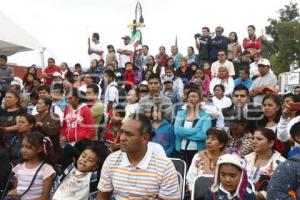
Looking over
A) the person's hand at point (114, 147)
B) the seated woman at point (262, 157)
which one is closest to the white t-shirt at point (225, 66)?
the person's hand at point (114, 147)

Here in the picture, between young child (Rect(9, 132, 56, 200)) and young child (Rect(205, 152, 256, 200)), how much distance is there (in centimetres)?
211

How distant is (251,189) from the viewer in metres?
3.80

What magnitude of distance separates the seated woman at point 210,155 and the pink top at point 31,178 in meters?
1.54

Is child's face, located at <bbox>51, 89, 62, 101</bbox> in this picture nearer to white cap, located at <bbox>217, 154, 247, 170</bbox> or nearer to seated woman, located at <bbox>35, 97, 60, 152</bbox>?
seated woman, located at <bbox>35, 97, 60, 152</bbox>

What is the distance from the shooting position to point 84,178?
4.61m

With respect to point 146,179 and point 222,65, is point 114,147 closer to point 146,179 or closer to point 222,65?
point 146,179

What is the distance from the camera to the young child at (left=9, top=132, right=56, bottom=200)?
16.6ft

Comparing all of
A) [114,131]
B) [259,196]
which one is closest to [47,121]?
[114,131]

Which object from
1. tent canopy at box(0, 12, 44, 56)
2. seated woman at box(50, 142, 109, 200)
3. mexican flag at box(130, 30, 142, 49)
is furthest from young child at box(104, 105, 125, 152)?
mexican flag at box(130, 30, 142, 49)

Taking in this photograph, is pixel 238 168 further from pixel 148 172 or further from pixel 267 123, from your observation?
pixel 267 123

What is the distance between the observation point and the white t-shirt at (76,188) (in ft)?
15.0

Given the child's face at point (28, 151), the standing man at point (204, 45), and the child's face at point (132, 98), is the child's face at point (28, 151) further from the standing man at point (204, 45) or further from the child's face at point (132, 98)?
the standing man at point (204, 45)

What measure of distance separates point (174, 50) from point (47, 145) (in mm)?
8160

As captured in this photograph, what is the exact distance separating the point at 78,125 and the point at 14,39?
931 cm
